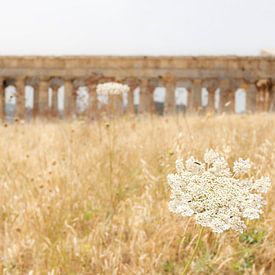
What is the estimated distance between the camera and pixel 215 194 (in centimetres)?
98

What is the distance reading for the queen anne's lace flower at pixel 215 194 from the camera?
2.98 feet

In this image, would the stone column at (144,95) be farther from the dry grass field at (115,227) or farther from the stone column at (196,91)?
the dry grass field at (115,227)

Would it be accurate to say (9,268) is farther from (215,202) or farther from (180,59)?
(180,59)

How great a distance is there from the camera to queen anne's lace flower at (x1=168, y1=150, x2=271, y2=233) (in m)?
0.91

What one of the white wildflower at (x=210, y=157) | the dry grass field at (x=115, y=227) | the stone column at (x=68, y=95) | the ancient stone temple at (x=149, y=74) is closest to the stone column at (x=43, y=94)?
the ancient stone temple at (x=149, y=74)

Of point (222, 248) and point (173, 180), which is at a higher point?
point (173, 180)

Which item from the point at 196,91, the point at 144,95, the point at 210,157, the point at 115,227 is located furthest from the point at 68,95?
the point at 210,157

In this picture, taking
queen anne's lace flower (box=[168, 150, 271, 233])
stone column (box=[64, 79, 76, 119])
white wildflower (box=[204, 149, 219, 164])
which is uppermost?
white wildflower (box=[204, 149, 219, 164])

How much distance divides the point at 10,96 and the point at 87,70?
31.1 metres

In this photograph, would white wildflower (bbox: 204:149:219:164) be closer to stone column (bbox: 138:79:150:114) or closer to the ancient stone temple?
the ancient stone temple

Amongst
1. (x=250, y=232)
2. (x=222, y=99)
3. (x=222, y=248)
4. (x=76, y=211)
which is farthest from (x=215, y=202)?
(x=222, y=99)

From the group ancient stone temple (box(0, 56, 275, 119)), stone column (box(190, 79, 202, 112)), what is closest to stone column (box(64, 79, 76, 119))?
ancient stone temple (box(0, 56, 275, 119))

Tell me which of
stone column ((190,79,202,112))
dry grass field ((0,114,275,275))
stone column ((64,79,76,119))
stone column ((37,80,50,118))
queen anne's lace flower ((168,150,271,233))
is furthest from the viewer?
stone column ((37,80,50,118))

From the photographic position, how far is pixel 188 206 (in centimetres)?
92
